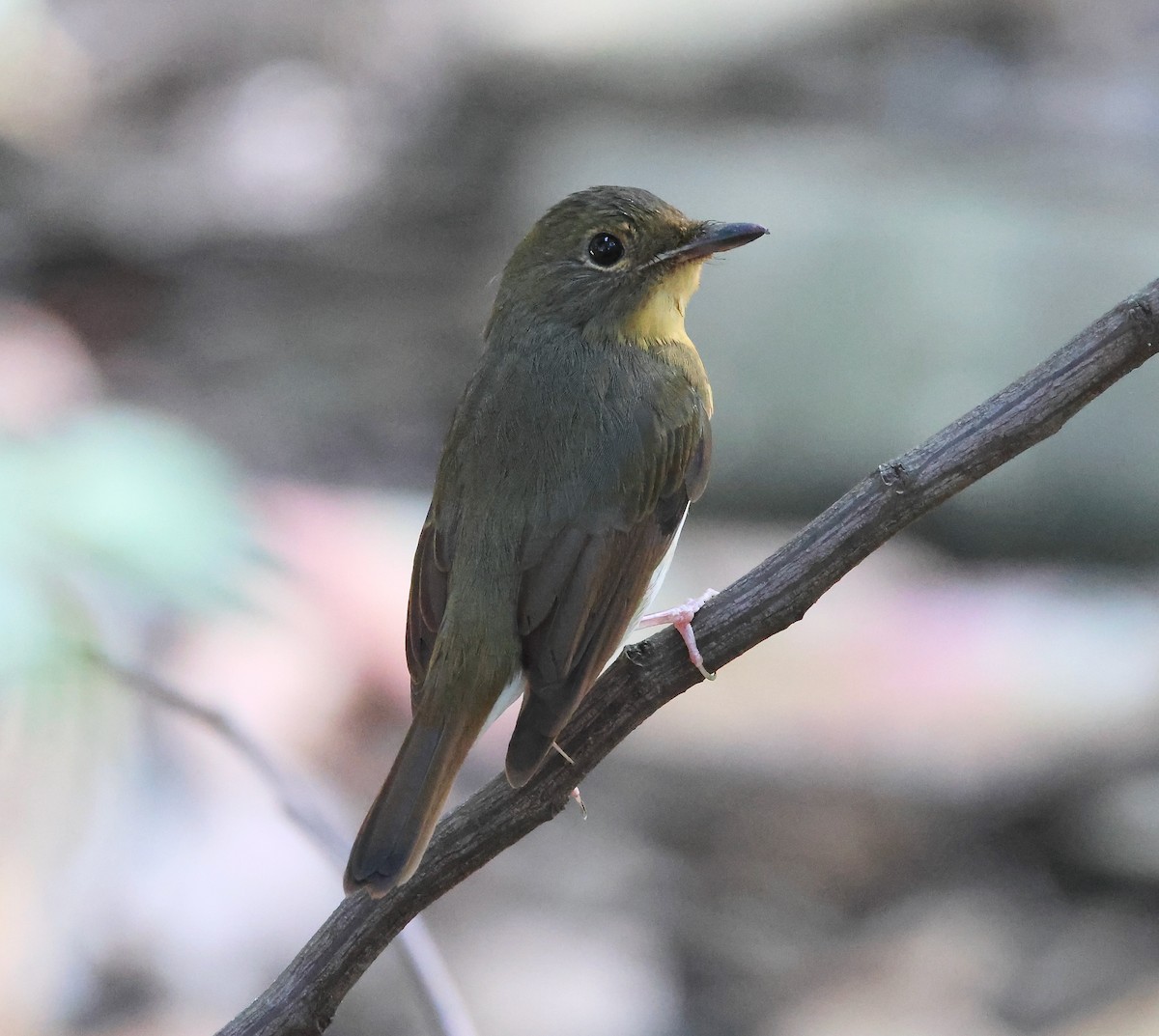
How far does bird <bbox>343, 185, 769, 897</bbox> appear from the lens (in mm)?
2557

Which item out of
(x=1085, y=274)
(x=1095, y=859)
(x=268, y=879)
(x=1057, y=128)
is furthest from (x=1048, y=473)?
(x=268, y=879)

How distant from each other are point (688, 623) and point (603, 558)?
50 centimetres

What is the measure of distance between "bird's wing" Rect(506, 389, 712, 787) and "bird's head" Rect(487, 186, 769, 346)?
0.65 feet

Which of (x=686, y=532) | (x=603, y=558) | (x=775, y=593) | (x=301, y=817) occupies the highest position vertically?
(x=686, y=532)

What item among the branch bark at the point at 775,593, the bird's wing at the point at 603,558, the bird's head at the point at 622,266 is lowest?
the branch bark at the point at 775,593

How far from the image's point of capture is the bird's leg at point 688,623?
2217 millimetres

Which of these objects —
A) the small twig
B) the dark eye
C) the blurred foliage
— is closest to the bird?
the dark eye

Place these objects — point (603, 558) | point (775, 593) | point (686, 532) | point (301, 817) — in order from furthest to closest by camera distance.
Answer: point (686, 532), point (603, 558), point (301, 817), point (775, 593)

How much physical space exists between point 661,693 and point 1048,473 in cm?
448

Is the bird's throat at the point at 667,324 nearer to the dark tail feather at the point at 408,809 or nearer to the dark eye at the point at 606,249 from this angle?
the dark eye at the point at 606,249

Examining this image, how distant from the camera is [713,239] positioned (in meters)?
3.00

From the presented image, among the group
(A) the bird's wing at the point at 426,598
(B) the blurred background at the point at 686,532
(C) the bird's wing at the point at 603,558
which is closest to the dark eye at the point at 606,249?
(C) the bird's wing at the point at 603,558

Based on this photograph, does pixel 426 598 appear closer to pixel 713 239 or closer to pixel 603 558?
pixel 603 558

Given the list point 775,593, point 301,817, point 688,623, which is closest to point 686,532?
point 301,817
